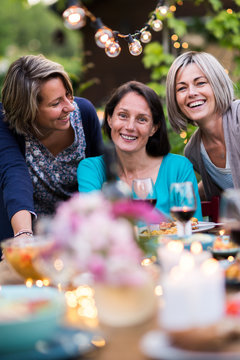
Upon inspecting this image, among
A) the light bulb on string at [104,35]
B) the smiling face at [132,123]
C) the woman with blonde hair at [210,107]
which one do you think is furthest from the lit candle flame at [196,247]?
the light bulb on string at [104,35]

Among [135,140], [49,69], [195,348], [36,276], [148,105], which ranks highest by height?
[49,69]

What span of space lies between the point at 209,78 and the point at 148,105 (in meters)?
0.38

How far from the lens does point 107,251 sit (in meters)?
0.95

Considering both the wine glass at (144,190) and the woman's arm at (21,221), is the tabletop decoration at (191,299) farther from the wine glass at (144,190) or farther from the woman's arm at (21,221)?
the woman's arm at (21,221)

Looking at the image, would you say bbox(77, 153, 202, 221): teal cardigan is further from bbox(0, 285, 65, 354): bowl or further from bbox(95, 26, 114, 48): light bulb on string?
bbox(0, 285, 65, 354): bowl

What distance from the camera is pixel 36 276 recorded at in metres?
1.43

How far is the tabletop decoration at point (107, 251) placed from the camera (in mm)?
942

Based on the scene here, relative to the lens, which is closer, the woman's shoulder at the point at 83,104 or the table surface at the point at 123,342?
the table surface at the point at 123,342

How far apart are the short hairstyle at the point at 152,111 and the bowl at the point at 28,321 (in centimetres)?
178

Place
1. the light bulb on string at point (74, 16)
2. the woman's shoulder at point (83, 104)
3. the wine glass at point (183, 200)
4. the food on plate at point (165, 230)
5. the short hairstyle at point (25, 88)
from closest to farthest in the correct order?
the wine glass at point (183, 200) → the food on plate at point (165, 230) → the light bulb on string at point (74, 16) → the short hairstyle at point (25, 88) → the woman's shoulder at point (83, 104)

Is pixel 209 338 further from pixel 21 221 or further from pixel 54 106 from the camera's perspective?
pixel 54 106

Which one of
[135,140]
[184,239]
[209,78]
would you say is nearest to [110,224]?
[184,239]

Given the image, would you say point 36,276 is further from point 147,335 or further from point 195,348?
point 195,348

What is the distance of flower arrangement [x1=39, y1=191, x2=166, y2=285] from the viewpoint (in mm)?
940
